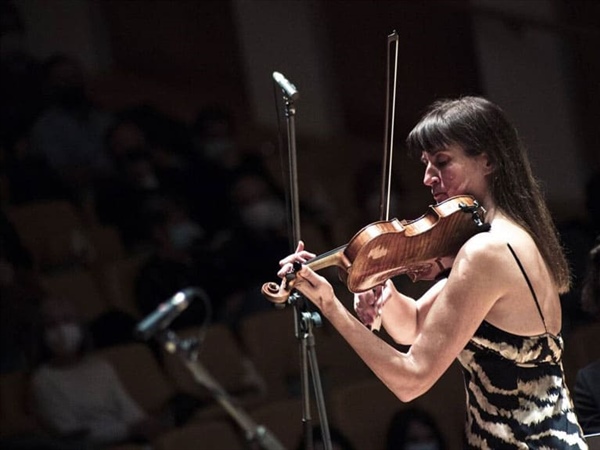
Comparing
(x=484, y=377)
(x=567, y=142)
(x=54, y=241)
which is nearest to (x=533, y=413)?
(x=484, y=377)

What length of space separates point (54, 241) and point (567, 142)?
5.46 ft

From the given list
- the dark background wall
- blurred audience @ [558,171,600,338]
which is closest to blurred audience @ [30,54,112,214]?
the dark background wall

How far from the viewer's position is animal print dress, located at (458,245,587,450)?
1812 mm

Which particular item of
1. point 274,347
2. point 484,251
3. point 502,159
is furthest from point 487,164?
point 274,347

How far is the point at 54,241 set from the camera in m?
3.61

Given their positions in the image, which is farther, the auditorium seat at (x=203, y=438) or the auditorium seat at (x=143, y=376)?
the auditorium seat at (x=143, y=376)

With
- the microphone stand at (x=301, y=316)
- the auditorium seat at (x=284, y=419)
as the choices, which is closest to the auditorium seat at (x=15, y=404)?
the auditorium seat at (x=284, y=419)

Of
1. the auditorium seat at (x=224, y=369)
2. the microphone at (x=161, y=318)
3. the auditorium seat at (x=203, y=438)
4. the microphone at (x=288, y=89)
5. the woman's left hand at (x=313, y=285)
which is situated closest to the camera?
the woman's left hand at (x=313, y=285)

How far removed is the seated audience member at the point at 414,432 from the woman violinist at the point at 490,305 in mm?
1497

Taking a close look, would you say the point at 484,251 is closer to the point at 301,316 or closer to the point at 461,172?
the point at 461,172

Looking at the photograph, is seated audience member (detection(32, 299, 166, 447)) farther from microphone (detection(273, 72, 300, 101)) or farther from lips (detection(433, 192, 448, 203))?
lips (detection(433, 192, 448, 203))

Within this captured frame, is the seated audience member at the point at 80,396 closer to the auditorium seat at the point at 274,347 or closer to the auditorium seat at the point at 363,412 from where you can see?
the auditorium seat at the point at 274,347

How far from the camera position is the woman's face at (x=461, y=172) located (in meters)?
1.90

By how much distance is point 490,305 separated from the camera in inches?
70.4
